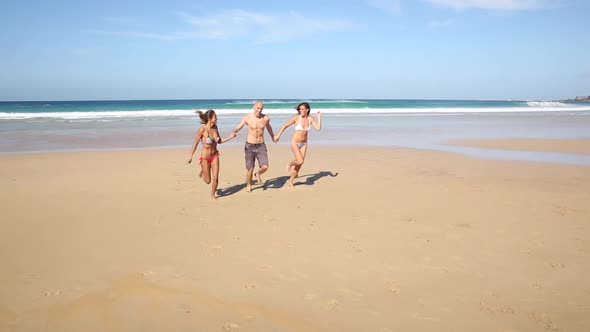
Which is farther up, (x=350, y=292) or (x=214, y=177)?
(x=214, y=177)

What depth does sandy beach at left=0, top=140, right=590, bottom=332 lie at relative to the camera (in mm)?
3363

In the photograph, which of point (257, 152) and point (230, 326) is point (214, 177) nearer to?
point (257, 152)

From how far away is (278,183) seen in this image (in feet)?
27.8

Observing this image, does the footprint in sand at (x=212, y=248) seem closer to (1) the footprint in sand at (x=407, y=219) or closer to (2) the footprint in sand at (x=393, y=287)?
(2) the footprint in sand at (x=393, y=287)

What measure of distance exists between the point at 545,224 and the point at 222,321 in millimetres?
4673

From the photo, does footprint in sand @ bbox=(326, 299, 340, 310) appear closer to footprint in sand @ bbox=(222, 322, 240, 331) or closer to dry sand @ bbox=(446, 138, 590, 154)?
footprint in sand @ bbox=(222, 322, 240, 331)

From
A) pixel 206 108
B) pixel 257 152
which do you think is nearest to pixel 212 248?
pixel 257 152

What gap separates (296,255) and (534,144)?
13.3 meters

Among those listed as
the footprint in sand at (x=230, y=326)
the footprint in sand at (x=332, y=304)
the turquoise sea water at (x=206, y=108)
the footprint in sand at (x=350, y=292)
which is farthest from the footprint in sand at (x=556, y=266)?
the turquoise sea water at (x=206, y=108)

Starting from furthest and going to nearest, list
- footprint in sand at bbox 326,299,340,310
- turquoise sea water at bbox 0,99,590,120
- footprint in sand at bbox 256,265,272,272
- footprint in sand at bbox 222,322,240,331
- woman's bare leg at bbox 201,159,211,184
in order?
turquoise sea water at bbox 0,99,590,120, woman's bare leg at bbox 201,159,211,184, footprint in sand at bbox 256,265,272,272, footprint in sand at bbox 326,299,340,310, footprint in sand at bbox 222,322,240,331

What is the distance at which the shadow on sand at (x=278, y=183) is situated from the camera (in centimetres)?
771

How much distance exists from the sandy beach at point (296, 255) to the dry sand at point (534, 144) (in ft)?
18.0

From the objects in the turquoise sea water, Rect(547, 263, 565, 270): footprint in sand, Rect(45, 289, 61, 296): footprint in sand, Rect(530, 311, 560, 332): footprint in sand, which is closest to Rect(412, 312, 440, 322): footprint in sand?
Rect(530, 311, 560, 332): footprint in sand

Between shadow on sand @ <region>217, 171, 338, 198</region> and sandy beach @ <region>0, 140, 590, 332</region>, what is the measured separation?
0.09m
